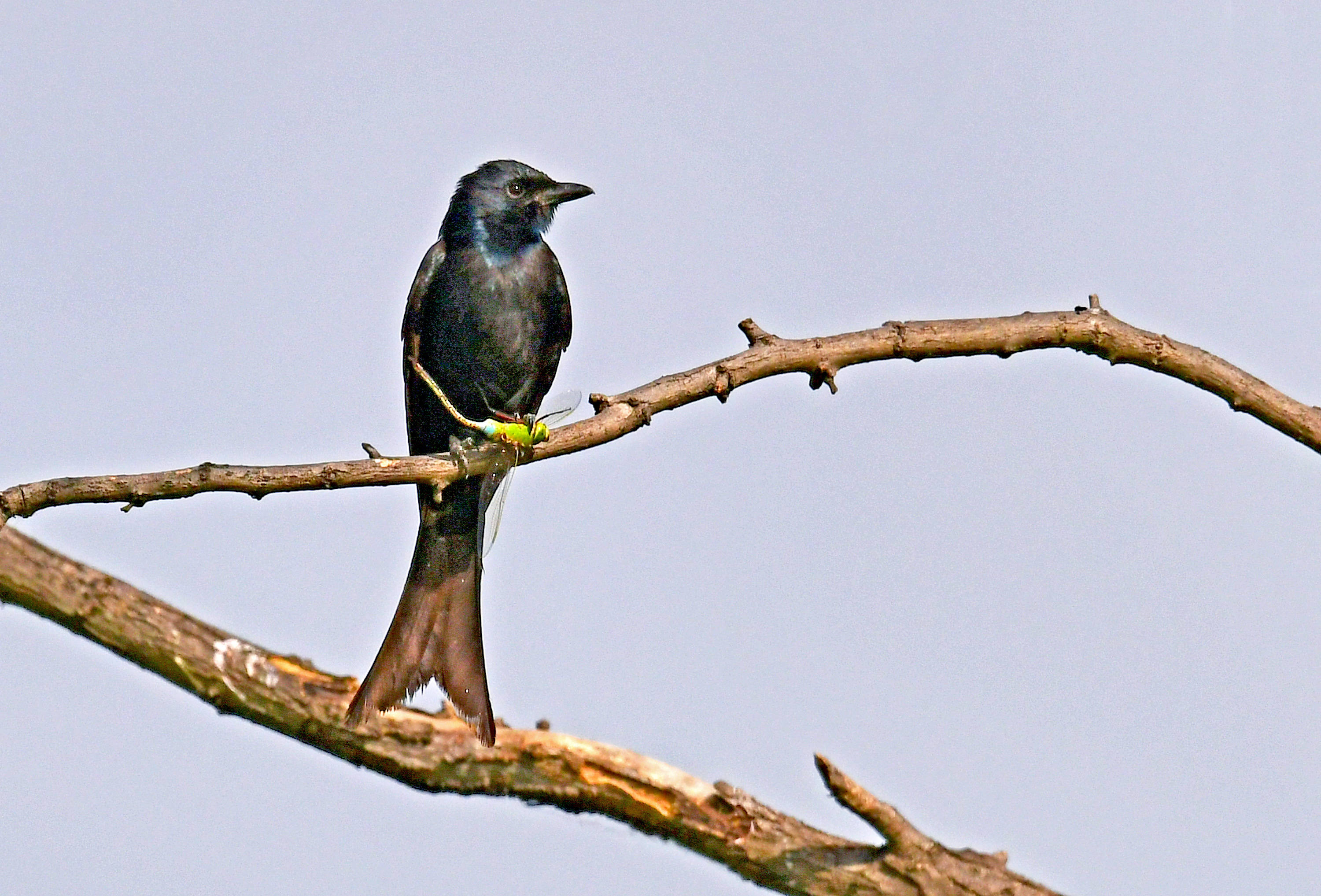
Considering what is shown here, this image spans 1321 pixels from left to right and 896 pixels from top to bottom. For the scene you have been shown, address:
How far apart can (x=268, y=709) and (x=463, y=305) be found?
6.50 ft

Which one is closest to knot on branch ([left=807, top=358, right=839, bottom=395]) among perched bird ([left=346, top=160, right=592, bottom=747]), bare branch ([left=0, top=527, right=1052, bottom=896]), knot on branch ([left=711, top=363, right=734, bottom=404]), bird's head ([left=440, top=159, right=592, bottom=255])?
knot on branch ([left=711, top=363, right=734, bottom=404])

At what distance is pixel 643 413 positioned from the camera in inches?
171

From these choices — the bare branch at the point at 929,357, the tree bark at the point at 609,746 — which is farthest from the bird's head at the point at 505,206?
the bare branch at the point at 929,357

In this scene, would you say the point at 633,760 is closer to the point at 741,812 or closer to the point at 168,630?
the point at 741,812

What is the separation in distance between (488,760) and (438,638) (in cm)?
82

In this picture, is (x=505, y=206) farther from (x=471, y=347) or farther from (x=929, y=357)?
(x=929, y=357)

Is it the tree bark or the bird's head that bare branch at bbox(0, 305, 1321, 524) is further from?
the bird's head

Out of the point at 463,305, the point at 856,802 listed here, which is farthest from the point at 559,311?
the point at 856,802

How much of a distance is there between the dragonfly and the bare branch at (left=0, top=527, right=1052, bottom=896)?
90cm

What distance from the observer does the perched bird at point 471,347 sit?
5574 mm

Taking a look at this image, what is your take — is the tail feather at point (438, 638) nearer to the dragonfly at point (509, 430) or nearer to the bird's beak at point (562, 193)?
the dragonfly at point (509, 430)

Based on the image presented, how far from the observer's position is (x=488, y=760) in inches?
183

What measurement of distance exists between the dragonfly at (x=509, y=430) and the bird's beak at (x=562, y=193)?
97cm

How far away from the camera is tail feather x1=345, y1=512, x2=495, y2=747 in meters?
4.76
